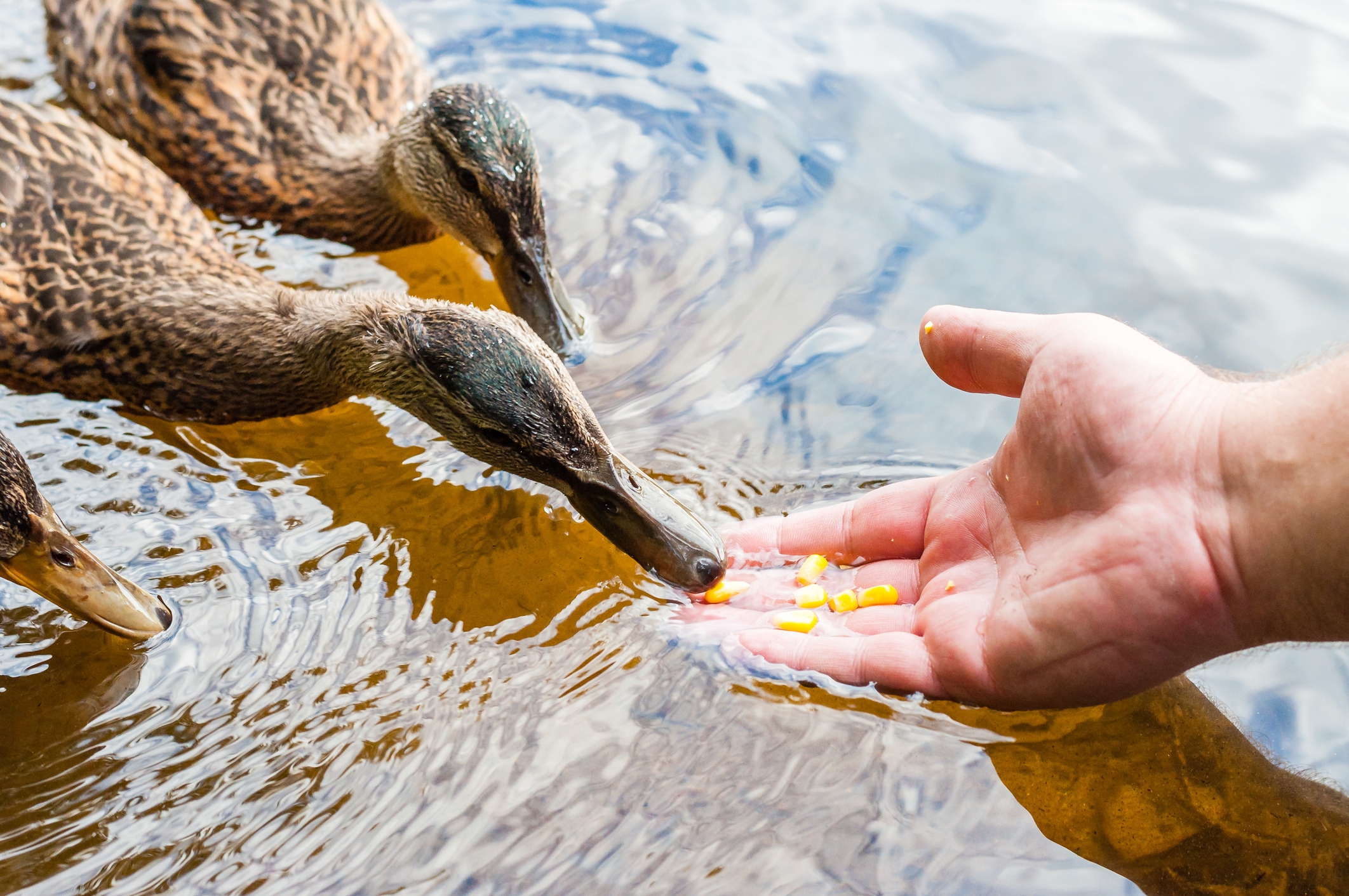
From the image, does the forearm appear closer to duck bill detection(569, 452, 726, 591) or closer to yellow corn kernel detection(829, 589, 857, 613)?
yellow corn kernel detection(829, 589, 857, 613)

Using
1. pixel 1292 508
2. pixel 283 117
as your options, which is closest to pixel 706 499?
pixel 1292 508

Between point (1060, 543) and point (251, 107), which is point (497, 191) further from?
point (1060, 543)

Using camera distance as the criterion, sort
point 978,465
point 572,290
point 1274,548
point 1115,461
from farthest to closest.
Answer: point 572,290, point 978,465, point 1115,461, point 1274,548

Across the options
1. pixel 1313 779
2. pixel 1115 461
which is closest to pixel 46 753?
pixel 1115 461

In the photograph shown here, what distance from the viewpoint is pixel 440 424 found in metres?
3.96

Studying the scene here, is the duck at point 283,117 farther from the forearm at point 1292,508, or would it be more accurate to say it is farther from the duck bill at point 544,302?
the forearm at point 1292,508

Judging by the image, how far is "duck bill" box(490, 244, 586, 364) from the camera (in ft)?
15.1

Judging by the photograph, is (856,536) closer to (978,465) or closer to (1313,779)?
(978,465)

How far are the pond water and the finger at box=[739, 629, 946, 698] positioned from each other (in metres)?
0.09

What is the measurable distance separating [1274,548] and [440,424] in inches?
105

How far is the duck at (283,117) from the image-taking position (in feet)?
16.3

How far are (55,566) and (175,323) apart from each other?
116 cm

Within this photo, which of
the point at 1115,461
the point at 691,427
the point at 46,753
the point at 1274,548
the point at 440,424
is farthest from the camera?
the point at 691,427

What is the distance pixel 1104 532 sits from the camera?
3.05 meters
